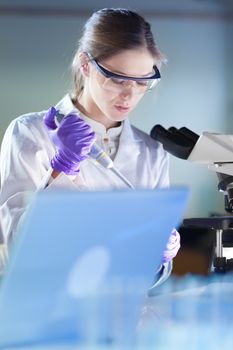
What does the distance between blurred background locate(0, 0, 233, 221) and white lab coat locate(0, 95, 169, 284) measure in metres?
1.39

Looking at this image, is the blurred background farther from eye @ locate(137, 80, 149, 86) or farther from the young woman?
eye @ locate(137, 80, 149, 86)

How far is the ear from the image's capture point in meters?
1.53

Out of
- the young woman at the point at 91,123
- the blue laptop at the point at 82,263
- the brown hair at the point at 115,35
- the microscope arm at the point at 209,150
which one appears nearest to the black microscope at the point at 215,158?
the microscope arm at the point at 209,150

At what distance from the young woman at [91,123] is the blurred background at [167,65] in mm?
1505

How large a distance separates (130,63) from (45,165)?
33cm

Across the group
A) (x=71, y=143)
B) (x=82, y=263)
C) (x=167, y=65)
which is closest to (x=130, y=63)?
(x=71, y=143)

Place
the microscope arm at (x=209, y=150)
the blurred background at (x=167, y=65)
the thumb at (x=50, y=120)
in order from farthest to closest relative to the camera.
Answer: the blurred background at (x=167, y=65) → the thumb at (x=50, y=120) → the microscope arm at (x=209, y=150)

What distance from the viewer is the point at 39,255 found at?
68cm

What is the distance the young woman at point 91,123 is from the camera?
140 cm

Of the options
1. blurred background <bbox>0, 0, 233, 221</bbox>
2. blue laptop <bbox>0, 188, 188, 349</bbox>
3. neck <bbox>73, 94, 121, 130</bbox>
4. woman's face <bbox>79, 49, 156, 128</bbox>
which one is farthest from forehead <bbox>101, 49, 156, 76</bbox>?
blurred background <bbox>0, 0, 233, 221</bbox>

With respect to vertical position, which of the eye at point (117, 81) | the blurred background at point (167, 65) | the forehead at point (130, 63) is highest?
the blurred background at point (167, 65)

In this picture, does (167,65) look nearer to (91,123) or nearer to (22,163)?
(91,123)

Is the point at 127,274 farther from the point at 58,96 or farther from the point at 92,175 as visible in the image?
the point at 58,96

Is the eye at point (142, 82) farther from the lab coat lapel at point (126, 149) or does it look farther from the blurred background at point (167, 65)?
the blurred background at point (167, 65)
